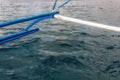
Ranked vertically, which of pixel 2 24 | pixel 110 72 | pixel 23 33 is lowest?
pixel 110 72

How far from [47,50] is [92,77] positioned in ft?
10.9

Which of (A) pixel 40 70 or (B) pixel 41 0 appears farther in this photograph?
(B) pixel 41 0

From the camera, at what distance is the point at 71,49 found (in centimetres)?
995

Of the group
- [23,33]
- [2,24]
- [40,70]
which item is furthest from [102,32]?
[2,24]

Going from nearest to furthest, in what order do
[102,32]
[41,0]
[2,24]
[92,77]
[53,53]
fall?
[2,24]
[92,77]
[53,53]
[102,32]
[41,0]

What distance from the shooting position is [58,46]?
10.5 meters

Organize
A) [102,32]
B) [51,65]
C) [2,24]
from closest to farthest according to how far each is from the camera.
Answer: [2,24], [51,65], [102,32]

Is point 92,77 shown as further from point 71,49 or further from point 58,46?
point 58,46

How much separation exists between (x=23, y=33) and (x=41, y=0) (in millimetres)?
27264

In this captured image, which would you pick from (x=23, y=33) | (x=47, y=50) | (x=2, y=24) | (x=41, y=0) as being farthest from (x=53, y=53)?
(x=41, y=0)

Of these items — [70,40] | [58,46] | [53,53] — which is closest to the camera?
[53,53]

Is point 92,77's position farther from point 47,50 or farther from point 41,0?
point 41,0

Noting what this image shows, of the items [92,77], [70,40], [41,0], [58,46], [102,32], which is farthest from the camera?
[41,0]

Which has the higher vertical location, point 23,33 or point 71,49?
point 23,33
